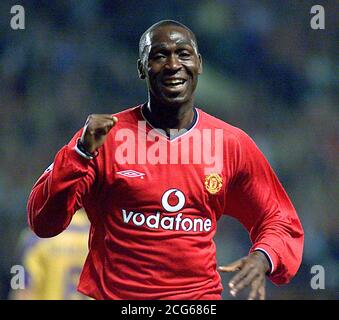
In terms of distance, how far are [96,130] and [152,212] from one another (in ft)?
1.26

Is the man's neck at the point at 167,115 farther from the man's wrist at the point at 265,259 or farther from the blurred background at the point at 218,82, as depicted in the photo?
the blurred background at the point at 218,82

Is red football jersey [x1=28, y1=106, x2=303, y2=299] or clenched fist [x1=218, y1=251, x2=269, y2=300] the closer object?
clenched fist [x1=218, y1=251, x2=269, y2=300]

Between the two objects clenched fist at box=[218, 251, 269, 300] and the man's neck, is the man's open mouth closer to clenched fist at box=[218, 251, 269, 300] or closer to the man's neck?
the man's neck

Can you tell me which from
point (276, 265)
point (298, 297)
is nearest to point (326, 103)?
point (298, 297)

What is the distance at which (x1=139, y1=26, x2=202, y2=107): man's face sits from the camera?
2.66 meters

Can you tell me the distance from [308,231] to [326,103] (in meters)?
0.76

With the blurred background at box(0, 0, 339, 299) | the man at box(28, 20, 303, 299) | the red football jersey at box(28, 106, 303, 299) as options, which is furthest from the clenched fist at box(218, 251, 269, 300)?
the blurred background at box(0, 0, 339, 299)

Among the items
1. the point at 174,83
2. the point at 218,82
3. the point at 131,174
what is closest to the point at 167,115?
the point at 174,83

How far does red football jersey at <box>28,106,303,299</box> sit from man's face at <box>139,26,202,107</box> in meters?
0.13

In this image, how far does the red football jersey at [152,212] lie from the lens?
2566 millimetres

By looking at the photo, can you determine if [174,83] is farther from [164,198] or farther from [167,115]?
[164,198]

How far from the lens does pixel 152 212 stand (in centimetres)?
259

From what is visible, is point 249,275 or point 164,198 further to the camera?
point 164,198

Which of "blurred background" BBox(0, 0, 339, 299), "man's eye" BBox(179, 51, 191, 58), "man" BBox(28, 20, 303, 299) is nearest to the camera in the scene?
"man" BBox(28, 20, 303, 299)
